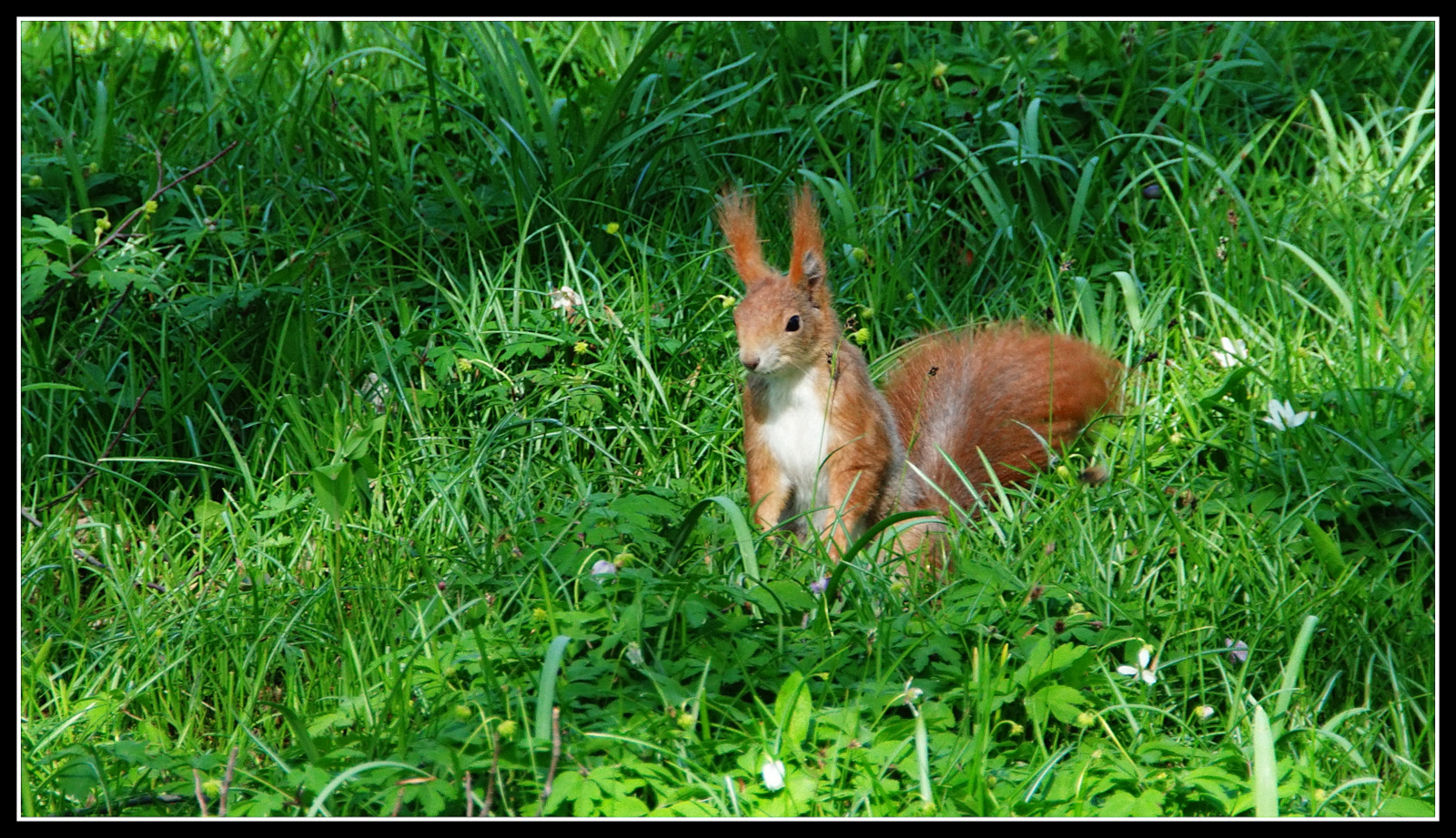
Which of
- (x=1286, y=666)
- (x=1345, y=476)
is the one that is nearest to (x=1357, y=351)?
(x=1345, y=476)

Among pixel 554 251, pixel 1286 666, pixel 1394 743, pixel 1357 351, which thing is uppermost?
pixel 554 251

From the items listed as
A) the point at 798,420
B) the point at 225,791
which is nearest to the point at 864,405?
the point at 798,420

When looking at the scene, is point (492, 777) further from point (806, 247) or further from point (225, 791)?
point (806, 247)

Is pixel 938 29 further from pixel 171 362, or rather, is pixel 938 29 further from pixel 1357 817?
pixel 1357 817

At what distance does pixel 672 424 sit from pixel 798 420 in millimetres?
368

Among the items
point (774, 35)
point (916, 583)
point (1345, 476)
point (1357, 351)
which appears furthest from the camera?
point (774, 35)

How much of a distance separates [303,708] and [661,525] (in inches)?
28.0

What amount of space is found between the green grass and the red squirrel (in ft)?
0.39

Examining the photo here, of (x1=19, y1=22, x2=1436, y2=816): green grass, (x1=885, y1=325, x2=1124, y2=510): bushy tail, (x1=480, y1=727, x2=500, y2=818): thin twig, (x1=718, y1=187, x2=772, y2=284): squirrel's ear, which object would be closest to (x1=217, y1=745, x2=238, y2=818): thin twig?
(x1=19, y1=22, x2=1436, y2=816): green grass

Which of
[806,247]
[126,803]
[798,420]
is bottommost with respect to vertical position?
[126,803]

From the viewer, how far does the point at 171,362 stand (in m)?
2.99

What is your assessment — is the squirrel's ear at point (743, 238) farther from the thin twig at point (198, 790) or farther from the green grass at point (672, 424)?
the thin twig at point (198, 790)

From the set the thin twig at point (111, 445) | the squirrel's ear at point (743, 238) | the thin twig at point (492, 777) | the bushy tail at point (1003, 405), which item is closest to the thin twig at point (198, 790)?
the thin twig at point (492, 777)

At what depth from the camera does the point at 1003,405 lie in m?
2.73
